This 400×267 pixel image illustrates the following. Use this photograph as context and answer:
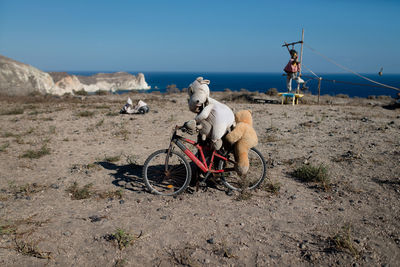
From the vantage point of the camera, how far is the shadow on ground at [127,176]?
467 centimetres

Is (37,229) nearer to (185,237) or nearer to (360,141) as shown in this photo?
(185,237)

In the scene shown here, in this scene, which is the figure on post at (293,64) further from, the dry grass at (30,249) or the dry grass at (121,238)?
the dry grass at (30,249)

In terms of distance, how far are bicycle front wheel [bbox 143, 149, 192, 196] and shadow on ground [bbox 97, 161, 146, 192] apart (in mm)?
239

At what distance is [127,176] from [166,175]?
3.53ft

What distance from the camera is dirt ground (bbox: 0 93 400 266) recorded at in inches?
117

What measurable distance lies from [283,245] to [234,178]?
5.84ft

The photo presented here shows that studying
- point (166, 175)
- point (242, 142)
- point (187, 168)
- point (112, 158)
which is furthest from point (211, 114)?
point (112, 158)

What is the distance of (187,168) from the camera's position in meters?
4.15

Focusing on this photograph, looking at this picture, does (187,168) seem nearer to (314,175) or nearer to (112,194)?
(112,194)

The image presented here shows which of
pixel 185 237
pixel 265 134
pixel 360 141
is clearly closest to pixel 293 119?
pixel 265 134

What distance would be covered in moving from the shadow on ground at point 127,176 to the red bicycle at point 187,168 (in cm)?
27

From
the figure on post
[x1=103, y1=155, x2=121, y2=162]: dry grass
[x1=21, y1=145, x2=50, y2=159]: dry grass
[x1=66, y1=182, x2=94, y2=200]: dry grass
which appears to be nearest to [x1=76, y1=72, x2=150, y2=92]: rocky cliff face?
the figure on post

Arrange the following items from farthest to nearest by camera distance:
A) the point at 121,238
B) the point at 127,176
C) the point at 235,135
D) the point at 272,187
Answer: the point at 127,176 < the point at 272,187 < the point at 235,135 < the point at 121,238

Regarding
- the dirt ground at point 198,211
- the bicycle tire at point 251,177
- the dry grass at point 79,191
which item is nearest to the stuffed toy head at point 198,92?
the bicycle tire at point 251,177
